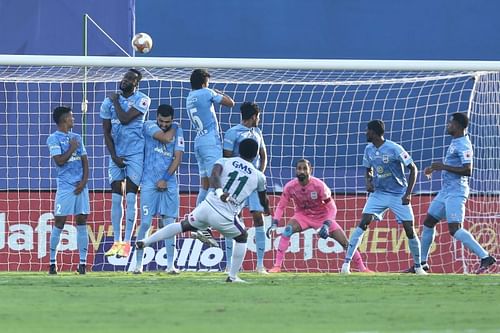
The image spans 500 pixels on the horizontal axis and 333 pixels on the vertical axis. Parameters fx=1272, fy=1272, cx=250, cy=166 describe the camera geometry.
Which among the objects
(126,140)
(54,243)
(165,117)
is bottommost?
(54,243)

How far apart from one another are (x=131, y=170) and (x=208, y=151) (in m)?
0.93

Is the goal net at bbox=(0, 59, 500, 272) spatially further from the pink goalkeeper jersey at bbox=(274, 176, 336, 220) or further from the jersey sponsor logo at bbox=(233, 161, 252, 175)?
the jersey sponsor logo at bbox=(233, 161, 252, 175)

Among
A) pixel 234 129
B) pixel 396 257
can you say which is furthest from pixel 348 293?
pixel 396 257

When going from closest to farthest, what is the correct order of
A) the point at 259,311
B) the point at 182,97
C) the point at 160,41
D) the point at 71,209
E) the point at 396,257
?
the point at 259,311 → the point at 71,209 → the point at 396,257 → the point at 182,97 → the point at 160,41

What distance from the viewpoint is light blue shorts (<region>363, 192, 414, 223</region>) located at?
15570mm

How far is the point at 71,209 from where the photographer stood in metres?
14.8

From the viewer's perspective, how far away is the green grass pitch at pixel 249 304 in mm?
8992

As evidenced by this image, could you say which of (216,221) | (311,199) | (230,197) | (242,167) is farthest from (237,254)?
(311,199)

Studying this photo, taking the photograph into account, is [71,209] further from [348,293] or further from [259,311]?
[259,311]

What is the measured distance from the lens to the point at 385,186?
1565 cm

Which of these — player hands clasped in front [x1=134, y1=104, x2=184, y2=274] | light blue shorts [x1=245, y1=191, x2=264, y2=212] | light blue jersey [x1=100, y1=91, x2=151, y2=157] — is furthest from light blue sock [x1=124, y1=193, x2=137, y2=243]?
light blue shorts [x1=245, y1=191, x2=264, y2=212]

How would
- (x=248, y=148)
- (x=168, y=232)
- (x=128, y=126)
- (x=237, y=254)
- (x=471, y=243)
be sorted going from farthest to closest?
(x=471, y=243)
(x=128, y=126)
(x=168, y=232)
(x=248, y=148)
(x=237, y=254)

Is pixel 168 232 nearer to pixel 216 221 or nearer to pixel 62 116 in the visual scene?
pixel 216 221

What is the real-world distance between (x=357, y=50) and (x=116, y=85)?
5.65m
